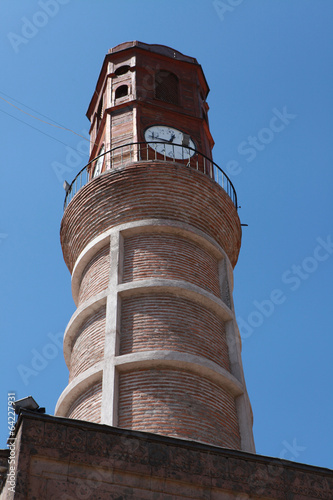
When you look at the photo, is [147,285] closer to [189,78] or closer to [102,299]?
[102,299]

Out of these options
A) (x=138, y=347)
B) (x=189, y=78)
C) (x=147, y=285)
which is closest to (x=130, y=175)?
(x=147, y=285)

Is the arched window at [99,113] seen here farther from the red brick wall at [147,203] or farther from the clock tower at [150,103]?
the red brick wall at [147,203]

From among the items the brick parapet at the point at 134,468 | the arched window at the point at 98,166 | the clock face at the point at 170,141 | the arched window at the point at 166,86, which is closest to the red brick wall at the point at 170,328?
the brick parapet at the point at 134,468

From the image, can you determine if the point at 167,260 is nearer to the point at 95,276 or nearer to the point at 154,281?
the point at 154,281

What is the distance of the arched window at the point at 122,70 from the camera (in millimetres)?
18000

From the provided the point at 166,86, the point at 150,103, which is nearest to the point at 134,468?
the point at 150,103

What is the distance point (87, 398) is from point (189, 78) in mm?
9704

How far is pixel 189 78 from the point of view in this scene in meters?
18.5

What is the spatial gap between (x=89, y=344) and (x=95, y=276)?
155 cm

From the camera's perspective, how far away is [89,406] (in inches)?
452

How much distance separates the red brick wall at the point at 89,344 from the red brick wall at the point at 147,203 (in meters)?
1.97

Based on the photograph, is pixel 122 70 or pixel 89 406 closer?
pixel 89 406

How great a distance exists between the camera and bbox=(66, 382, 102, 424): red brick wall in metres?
11.2

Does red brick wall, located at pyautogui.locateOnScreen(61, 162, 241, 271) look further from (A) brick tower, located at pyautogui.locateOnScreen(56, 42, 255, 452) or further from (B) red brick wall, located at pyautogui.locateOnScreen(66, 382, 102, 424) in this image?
(B) red brick wall, located at pyautogui.locateOnScreen(66, 382, 102, 424)
